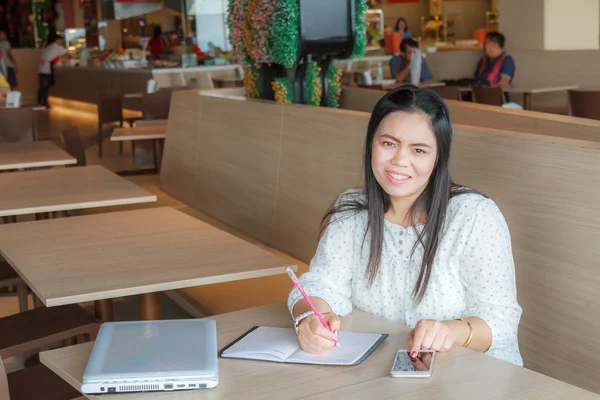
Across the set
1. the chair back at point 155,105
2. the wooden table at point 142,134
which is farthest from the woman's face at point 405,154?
the chair back at point 155,105

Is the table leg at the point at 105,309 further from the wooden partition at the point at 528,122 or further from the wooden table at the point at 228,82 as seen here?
the wooden table at the point at 228,82

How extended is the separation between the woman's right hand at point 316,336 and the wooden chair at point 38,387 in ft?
2.93

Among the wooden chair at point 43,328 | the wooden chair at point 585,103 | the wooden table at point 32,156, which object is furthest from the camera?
the wooden chair at point 585,103

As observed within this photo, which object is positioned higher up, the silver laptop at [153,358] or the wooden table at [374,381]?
the silver laptop at [153,358]

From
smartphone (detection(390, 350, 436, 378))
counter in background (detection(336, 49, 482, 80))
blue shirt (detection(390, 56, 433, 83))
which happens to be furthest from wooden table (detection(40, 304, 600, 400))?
counter in background (detection(336, 49, 482, 80))

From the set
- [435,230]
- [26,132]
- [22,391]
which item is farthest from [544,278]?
[26,132]

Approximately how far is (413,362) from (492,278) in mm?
387

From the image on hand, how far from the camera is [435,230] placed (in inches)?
79.4

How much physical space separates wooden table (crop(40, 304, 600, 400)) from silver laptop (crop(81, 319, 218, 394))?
2 cm

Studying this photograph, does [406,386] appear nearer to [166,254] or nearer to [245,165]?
[166,254]

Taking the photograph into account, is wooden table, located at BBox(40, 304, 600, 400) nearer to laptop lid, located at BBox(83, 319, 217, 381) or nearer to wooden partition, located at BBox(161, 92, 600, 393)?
laptop lid, located at BBox(83, 319, 217, 381)

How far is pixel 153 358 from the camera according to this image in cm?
169

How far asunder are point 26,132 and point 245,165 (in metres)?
3.04

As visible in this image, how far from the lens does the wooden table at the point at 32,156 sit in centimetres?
486
